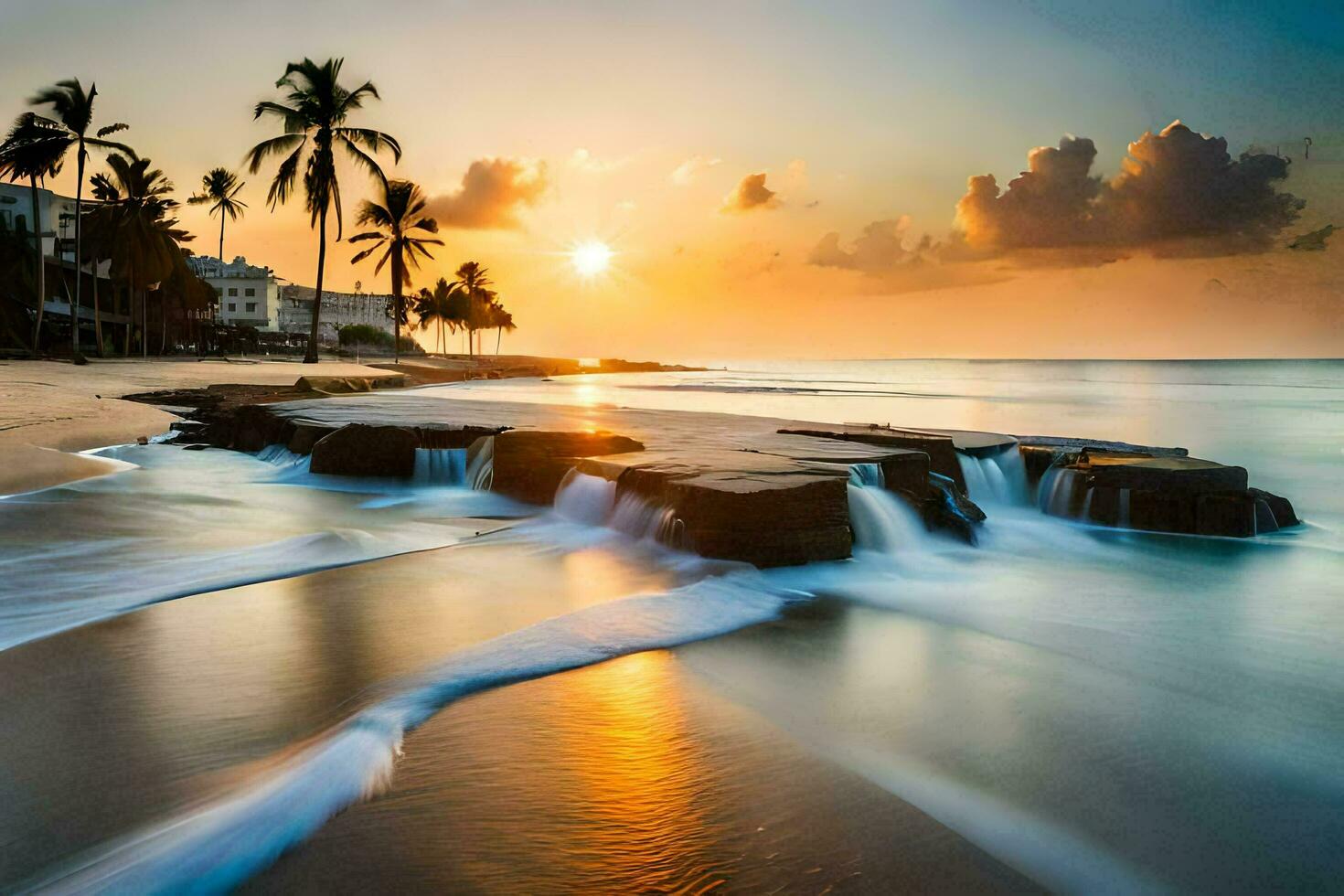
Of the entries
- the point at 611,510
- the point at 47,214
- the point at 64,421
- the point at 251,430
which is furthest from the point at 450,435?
the point at 47,214

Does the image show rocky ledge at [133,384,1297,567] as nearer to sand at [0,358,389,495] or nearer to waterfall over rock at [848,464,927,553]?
waterfall over rock at [848,464,927,553]

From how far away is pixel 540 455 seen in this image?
7.44 meters

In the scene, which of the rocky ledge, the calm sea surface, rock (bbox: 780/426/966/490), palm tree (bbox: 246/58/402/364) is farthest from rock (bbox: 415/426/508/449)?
palm tree (bbox: 246/58/402/364)

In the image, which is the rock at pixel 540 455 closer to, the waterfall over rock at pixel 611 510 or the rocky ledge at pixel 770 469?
the rocky ledge at pixel 770 469

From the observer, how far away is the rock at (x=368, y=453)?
8.46 m

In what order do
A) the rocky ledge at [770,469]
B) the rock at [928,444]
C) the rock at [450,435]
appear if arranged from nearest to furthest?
the rocky ledge at [770,469], the rock at [928,444], the rock at [450,435]

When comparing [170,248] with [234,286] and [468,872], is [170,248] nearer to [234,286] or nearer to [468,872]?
[234,286]

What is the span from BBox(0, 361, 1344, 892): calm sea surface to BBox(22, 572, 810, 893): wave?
0.01 metres

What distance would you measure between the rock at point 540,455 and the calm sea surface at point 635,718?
1.37 meters

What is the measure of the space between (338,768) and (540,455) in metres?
5.16

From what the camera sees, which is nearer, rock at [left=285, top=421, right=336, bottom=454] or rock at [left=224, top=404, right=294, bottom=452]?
rock at [left=285, top=421, right=336, bottom=454]

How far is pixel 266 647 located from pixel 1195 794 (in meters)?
3.40

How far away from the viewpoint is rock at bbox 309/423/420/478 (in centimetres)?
846

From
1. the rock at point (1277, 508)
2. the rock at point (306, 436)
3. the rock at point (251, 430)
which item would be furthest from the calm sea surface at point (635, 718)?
the rock at point (251, 430)
